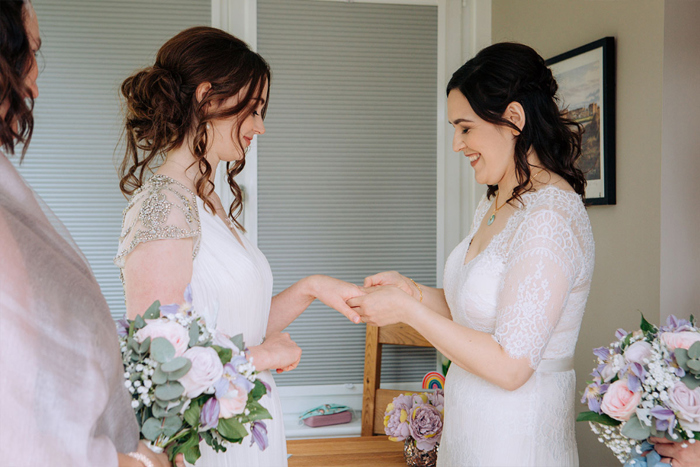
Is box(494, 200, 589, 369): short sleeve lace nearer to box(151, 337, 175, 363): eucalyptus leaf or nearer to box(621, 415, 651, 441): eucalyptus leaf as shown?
box(621, 415, 651, 441): eucalyptus leaf

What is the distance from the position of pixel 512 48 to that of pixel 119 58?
2.12 meters

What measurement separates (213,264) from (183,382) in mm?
481

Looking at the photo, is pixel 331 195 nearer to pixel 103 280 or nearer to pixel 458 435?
pixel 103 280

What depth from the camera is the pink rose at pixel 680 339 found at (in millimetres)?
1263

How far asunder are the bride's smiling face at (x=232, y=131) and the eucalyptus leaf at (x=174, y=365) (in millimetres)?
754

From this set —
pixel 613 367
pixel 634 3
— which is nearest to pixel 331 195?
pixel 634 3

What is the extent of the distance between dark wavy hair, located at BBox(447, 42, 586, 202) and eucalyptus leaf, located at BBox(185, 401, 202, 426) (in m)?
0.97

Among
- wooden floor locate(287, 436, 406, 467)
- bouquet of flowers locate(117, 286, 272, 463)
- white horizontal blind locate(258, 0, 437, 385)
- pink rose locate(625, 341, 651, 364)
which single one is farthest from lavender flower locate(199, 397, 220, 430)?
white horizontal blind locate(258, 0, 437, 385)

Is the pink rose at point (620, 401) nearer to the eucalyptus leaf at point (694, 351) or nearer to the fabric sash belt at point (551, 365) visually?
the eucalyptus leaf at point (694, 351)

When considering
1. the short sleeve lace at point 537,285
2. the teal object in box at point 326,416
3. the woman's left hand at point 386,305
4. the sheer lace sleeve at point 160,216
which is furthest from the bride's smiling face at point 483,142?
the teal object in box at point 326,416

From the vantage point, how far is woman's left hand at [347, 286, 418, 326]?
1.61 meters

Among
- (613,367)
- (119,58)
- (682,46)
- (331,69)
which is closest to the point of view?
(613,367)

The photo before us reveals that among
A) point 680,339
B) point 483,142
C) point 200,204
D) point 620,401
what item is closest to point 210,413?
point 200,204

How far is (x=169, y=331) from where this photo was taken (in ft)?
3.22
